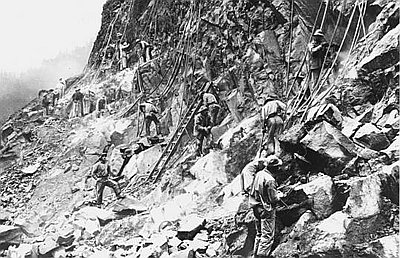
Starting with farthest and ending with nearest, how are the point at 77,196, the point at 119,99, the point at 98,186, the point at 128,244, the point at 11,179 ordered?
the point at 119,99 → the point at 11,179 → the point at 77,196 → the point at 98,186 → the point at 128,244

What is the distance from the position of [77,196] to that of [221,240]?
5983 millimetres

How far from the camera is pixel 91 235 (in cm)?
905

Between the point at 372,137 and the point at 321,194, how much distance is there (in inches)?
44.0

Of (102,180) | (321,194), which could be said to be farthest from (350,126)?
(102,180)

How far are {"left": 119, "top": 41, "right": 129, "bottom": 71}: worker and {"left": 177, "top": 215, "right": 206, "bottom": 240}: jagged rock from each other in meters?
9.68

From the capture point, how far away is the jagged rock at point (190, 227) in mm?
7406

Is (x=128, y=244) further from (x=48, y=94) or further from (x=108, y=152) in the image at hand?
(x=48, y=94)

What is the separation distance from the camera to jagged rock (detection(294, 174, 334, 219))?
5.72m

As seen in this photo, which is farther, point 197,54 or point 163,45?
point 163,45

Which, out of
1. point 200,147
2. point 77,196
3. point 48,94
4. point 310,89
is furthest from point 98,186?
point 48,94

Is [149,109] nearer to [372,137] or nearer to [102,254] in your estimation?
[102,254]

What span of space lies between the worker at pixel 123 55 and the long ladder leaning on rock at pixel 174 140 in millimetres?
5513

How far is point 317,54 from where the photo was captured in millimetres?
8867

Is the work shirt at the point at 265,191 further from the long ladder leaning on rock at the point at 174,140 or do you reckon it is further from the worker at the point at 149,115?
the worker at the point at 149,115
